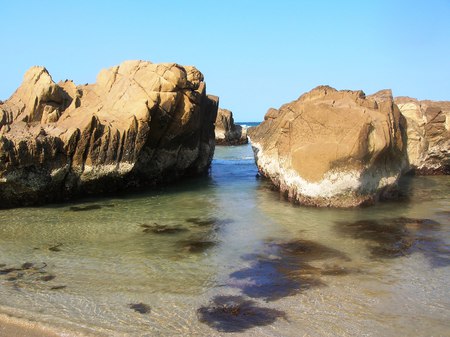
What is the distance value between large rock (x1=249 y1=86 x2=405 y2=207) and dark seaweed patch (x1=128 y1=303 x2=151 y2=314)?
26.7 feet

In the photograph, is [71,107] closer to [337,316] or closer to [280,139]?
[280,139]

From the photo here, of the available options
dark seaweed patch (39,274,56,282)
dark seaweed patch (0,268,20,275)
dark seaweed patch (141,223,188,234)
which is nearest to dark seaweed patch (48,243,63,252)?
dark seaweed patch (0,268,20,275)

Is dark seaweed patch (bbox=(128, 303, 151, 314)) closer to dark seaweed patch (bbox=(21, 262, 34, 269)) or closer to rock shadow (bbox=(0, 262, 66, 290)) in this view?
rock shadow (bbox=(0, 262, 66, 290))

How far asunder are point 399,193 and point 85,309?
13032 mm

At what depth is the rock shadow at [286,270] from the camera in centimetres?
769

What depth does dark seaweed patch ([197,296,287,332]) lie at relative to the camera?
6336 mm

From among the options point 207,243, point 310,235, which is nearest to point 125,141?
point 207,243

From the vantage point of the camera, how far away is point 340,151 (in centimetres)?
1342

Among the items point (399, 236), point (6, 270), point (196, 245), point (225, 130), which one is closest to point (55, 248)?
point (6, 270)

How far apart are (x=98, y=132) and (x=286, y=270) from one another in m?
8.88

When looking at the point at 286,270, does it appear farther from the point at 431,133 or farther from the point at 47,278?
the point at 431,133

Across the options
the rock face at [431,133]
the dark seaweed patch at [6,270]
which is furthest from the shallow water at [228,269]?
the rock face at [431,133]

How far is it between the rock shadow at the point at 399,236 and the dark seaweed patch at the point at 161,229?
402cm

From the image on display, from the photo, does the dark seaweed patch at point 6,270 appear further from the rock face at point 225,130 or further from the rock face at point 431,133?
the rock face at point 225,130
